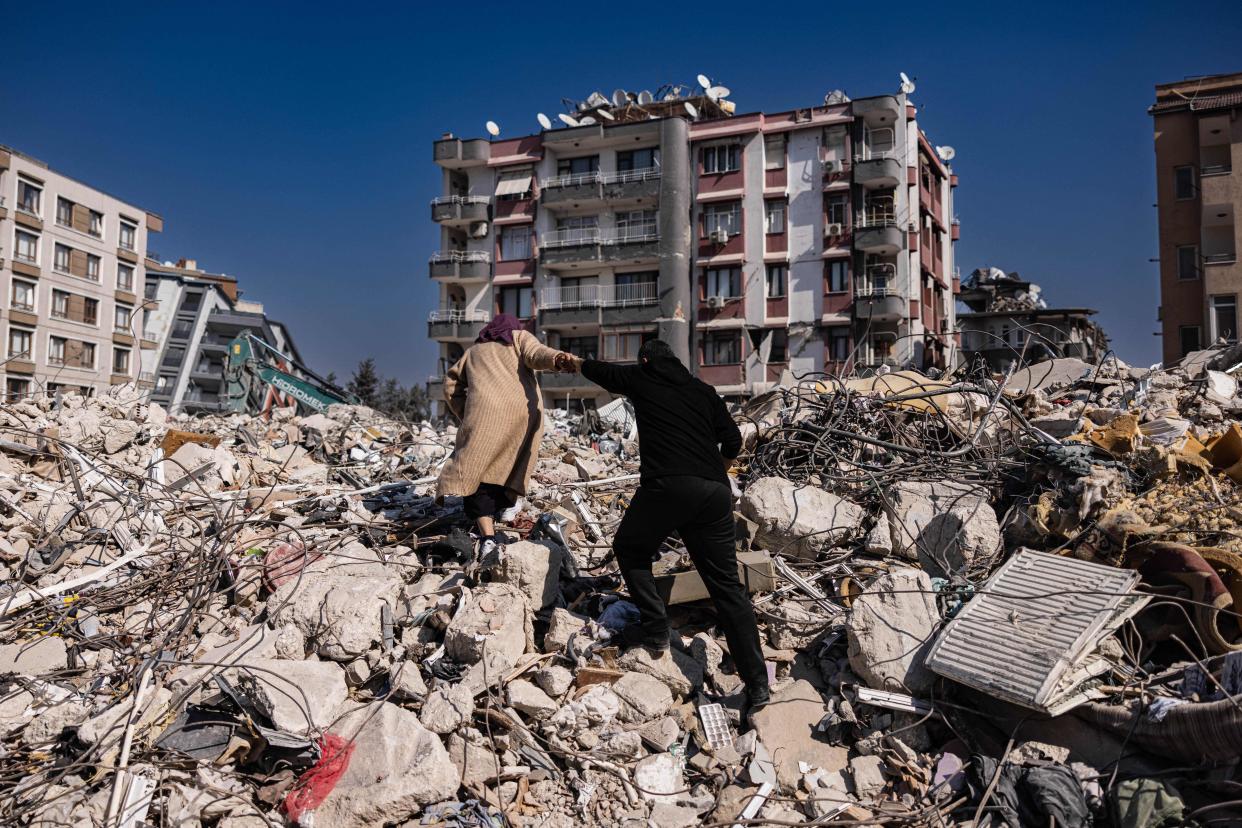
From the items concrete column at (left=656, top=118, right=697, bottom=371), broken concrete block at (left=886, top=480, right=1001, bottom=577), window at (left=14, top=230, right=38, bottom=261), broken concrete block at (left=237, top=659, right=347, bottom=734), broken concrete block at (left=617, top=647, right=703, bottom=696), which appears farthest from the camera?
window at (left=14, top=230, right=38, bottom=261)

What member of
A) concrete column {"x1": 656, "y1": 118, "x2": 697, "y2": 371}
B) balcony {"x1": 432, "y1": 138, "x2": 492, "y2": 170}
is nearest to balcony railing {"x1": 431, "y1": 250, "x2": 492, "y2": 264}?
balcony {"x1": 432, "y1": 138, "x2": 492, "y2": 170}

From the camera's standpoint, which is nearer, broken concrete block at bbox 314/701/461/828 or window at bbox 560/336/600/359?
broken concrete block at bbox 314/701/461/828

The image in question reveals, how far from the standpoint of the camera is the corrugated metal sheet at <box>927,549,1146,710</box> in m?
3.37

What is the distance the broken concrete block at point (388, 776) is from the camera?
3.20 m

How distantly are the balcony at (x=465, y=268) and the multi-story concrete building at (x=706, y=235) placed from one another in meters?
0.06

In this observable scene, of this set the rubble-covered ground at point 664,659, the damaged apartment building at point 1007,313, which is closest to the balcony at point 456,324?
the damaged apartment building at point 1007,313

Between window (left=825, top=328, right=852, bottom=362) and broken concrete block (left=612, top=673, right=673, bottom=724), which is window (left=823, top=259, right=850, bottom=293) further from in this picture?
broken concrete block (left=612, top=673, right=673, bottom=724)

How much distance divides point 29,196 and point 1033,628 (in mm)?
46094

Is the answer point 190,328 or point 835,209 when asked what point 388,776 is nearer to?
point 835,209

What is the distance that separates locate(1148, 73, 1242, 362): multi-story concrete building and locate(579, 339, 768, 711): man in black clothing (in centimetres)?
2685

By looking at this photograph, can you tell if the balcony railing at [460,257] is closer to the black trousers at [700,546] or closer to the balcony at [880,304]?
the balcony at [880,304]

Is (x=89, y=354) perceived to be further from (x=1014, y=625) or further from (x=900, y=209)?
(x=1014, y=625)

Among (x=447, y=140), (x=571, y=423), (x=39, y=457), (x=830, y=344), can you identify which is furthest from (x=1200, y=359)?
(x=447, y=140)

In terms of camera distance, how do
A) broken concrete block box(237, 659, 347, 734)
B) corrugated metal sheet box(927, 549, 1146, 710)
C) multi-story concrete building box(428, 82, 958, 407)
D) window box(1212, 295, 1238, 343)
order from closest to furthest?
corrugated metal sheet box(927, 549, 1146, 710), broken concrete block box(237, 659, 347, 734), window box(1212, 295, 1238, 343), multi-story concrete building box(428, 82, 958, 407)
